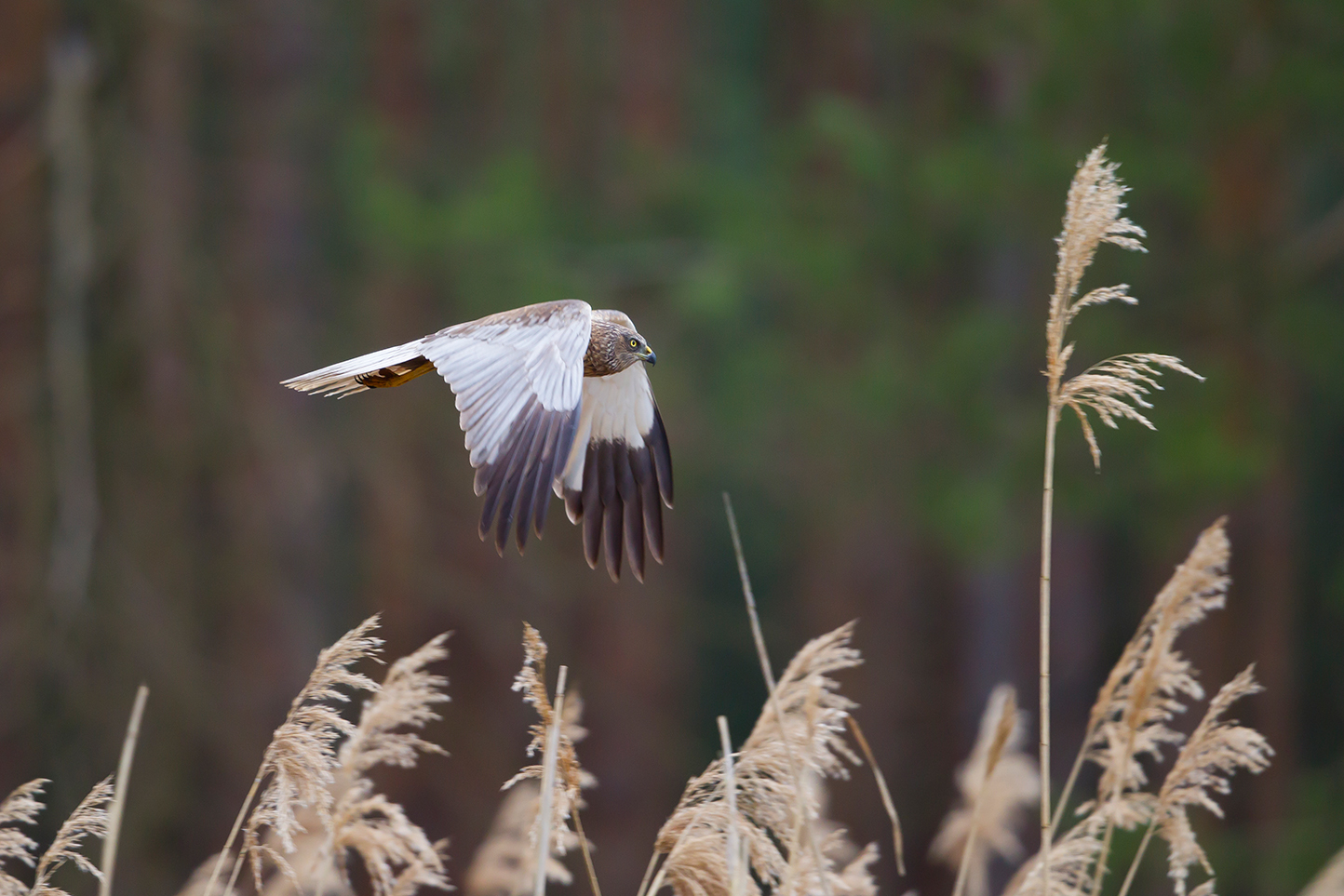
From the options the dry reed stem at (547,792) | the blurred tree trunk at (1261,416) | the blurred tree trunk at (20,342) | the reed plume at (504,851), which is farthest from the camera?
the blurred tree trunk at (1261,416)

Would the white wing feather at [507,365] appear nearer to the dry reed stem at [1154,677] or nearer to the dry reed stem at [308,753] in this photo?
the dry reed stem at [308,753]

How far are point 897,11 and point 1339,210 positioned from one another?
2.87 meters

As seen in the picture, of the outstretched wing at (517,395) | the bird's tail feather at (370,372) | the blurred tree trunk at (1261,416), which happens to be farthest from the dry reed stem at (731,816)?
the blurred tree trunk at (1261,416)

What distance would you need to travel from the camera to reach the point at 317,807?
2.05m

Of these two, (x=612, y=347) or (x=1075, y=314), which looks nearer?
(x=1075, y=314)

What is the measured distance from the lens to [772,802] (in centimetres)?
217

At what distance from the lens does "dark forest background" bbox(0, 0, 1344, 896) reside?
7156 millimetres

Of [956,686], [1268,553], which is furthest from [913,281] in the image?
[956,686]

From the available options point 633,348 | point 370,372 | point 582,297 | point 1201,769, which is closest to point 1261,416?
point 582,297

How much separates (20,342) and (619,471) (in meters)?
5.15

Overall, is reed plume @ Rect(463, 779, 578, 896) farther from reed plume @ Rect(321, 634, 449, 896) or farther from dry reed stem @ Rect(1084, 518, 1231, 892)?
dry reed stem @ Rect(1084, 518, 1231, 892)

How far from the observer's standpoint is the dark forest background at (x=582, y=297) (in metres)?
7.16

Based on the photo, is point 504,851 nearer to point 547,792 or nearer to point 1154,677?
point 547,792

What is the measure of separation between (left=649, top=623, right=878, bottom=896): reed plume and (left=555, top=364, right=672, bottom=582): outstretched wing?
36.5 inches
